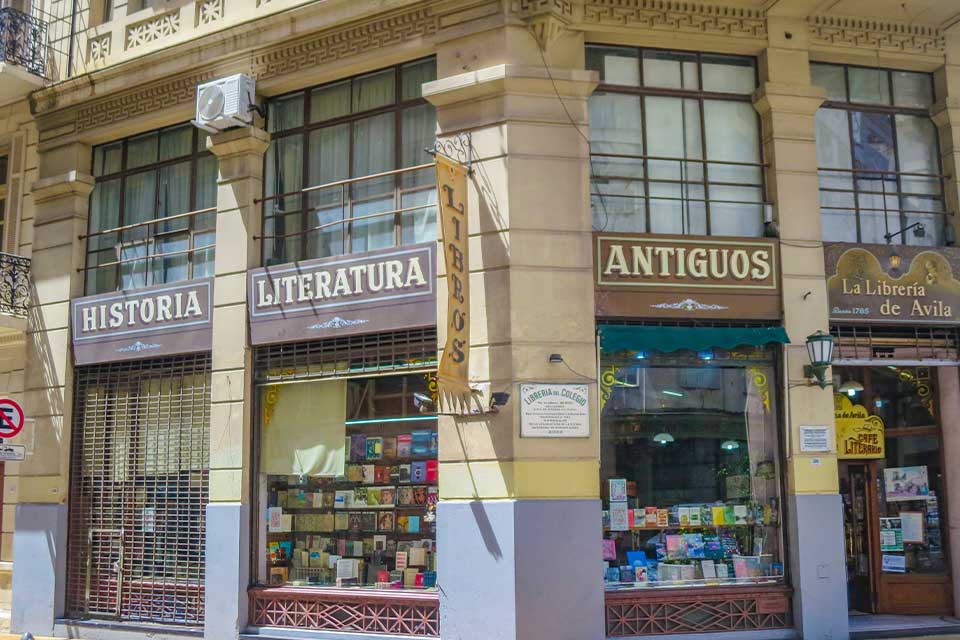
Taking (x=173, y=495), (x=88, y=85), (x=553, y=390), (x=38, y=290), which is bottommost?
(x=173, y=495)

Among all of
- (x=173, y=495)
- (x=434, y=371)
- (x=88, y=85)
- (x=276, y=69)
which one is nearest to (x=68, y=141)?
(x=88, y=85)

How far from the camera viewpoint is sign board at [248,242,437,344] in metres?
12.4

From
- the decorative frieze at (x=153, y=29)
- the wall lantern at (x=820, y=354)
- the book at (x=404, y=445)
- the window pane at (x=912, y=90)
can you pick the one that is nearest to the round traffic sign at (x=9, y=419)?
the book at (x=404, y=445)

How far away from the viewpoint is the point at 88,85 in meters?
15.4

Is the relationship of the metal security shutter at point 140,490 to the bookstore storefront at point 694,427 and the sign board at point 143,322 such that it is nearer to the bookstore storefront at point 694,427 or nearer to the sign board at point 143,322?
the sign board at point 143,322

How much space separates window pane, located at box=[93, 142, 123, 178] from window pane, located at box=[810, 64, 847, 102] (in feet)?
35.2

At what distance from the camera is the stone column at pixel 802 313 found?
39.4 ft

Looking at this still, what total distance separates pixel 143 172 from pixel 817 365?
34.7 feet

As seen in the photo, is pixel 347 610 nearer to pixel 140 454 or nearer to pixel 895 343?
pixel 140 454

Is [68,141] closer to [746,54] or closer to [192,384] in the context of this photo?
[192,384]

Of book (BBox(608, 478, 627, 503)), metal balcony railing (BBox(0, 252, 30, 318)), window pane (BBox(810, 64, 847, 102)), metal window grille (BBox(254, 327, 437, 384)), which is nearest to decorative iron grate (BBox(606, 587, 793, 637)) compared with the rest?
book (BBox(608, 478, 627, 503))

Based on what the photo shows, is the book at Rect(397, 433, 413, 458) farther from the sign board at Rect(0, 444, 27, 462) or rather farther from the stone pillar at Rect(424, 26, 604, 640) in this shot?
the sign board at Rect(0, 444, 27, 462)

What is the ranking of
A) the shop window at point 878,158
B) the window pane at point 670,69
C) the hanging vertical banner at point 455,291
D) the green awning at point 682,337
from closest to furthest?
the hanging vertical banner at point 455,291 < the green awning at point 682,337 < the window pane at point 670,69 < the shop window at point 878,158

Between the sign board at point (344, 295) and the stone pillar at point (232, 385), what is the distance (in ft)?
1.18
